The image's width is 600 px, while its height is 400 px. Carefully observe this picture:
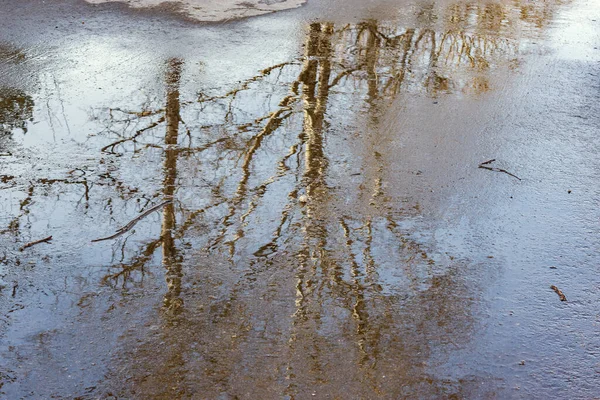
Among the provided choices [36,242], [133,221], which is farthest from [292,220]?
[36,242]

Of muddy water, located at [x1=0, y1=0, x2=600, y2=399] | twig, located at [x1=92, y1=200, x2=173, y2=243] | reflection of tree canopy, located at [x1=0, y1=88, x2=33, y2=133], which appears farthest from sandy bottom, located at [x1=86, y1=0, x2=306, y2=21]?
twig, located at [x1=92, y1=200, x2=173, y2=243]

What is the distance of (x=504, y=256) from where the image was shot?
12.8 feet

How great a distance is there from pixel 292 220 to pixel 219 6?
196 inches

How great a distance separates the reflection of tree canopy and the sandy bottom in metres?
2.76

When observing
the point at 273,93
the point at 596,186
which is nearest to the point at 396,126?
the point at 273,93

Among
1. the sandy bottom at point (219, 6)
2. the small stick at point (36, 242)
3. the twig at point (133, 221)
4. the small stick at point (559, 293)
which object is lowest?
the small stick at point (559, 293)

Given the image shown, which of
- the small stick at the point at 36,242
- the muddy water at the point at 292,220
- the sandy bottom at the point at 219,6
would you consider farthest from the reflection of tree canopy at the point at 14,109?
the sandy bottom at the point at 219,6

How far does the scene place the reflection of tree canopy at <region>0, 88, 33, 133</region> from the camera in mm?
5082

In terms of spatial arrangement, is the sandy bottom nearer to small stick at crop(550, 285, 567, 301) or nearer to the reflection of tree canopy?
the reflection of tree canopy

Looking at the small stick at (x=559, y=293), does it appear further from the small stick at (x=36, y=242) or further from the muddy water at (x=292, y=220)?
the small stick at (x=36, y=242)

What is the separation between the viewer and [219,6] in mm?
8258

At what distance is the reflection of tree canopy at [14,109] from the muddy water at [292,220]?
2cm

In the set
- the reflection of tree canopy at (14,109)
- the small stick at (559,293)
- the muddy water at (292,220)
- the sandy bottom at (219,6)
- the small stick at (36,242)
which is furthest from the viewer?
the sandy bottom at (219,6)

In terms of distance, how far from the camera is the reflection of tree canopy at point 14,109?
5082mm
